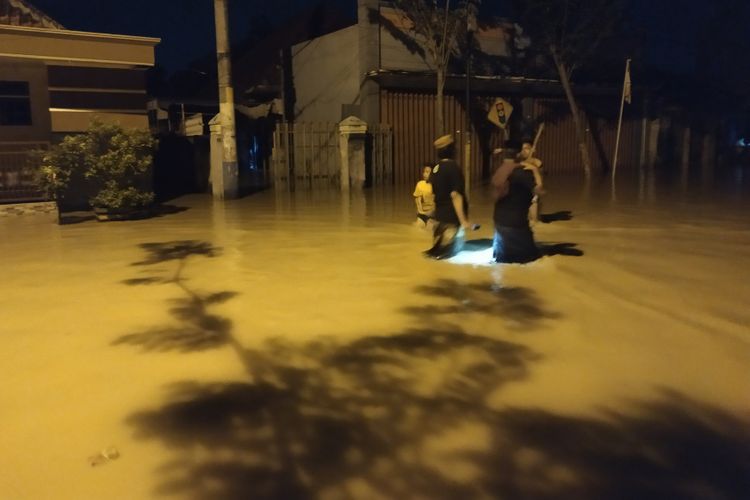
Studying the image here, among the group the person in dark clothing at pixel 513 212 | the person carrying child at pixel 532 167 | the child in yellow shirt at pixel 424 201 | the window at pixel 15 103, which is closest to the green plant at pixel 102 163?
the window at pixel 15 103

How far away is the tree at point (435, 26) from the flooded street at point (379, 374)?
1179 cm

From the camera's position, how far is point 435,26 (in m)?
19.7

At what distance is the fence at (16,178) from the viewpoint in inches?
586

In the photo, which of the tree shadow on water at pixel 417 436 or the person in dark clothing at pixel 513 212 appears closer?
the tree shadow on water at pixel 417 436

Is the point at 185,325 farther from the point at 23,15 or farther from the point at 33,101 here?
the point at 33,101

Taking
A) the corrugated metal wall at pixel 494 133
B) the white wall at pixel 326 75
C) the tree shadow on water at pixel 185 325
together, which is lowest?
the tree shadow on water at pixel 185 325

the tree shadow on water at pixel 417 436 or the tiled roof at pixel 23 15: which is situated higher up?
the tiled roof at pixel 23 15

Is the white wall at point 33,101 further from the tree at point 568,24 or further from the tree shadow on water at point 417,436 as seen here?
the tree at point 568,24

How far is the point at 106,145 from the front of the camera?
525 inches

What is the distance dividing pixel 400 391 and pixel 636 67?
27.6 metres

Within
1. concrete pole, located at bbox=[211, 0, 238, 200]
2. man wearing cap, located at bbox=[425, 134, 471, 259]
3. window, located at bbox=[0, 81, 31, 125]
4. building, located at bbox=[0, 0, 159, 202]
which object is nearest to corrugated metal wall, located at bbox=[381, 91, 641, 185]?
concrete pole, located at bbox=[211, 0, 238, 200]

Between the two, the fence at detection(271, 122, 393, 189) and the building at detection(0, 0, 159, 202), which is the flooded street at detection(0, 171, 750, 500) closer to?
A: the building at detection(0, 0, 159, 202)

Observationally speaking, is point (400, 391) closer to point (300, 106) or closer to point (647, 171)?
point (300, 106)

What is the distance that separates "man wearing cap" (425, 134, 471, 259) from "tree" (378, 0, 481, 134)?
11.2 metres
